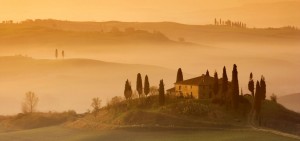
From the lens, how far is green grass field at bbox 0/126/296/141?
368ft

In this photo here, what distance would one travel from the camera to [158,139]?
119 metres

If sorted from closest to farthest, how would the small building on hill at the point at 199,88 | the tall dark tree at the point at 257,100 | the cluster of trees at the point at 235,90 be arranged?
the tall dark tree at the point at 257,100, the cluster of trees at the point at 235,90, the small building on hill at the point at 199,88

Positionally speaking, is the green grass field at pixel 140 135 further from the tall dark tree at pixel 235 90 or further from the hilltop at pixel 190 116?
the tall dark tree at pixel 235 90

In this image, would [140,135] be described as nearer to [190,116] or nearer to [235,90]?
[190,116]

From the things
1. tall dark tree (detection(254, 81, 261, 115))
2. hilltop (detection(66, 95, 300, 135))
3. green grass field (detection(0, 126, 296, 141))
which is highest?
tall dark tree (detection(254, 81, 261, 115))

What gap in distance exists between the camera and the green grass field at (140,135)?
368 ft

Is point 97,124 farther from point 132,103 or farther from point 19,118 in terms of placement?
point 19,118

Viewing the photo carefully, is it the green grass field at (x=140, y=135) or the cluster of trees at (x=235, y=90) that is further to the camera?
the cluster of trees at (x=235, y=90)

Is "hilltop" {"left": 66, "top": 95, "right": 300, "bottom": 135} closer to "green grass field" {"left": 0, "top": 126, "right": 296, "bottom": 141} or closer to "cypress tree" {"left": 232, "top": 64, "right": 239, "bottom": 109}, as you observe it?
"cypress tree" {"left": 232, "top": 64, "right": 239, "bottom": 109}

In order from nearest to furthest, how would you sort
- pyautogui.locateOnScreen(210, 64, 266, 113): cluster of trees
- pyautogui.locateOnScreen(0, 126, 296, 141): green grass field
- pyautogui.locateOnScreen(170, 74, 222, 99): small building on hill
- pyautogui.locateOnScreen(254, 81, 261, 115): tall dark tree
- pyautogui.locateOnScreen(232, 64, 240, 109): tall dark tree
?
pyautogui.locateOnScreen(0, 126, 296, 141): green grass field → pyautogui.locateOnScreen(254, 81, 261, 115): tall dark tree → pyautogui.locateOnScreen(210, 64, 266, 113): cluster of trees → pyautogui.locateOnScreen(232, 64, 240, 109): tall dark tree → pyautogui.locateOnScreen(170, 74, 222, 99): small building on hill

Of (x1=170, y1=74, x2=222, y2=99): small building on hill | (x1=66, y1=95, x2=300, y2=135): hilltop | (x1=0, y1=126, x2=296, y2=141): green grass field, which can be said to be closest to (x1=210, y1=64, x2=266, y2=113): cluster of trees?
(x1=66, y1=95, x2=300, y2=135): hilltop

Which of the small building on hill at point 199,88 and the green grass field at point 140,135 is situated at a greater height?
the small building on hill at point 199,88

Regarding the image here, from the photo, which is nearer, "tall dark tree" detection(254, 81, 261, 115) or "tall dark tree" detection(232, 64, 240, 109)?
"tall dark tree" detection(254, 81, 261, 115)

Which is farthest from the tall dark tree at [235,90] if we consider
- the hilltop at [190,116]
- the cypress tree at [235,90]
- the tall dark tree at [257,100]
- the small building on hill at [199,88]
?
the small building on hill at [199,88]
